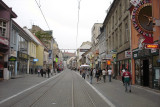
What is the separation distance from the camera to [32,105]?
8430mm

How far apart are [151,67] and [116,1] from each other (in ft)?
47.9

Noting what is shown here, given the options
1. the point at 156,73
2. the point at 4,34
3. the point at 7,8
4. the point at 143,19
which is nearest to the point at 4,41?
the point at 4,34

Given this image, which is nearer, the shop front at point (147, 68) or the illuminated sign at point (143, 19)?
the illuminated sign at point (143, 19)

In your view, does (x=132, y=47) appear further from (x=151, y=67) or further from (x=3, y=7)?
(x=3, y=7)

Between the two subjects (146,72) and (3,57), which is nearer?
(146,72)

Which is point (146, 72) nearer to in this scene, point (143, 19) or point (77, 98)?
point (143, 19)

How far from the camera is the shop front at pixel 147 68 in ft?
45.2

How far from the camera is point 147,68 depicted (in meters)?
16.7

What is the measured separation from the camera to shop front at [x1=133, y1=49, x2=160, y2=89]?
13773mm

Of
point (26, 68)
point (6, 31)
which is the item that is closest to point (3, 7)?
point (6, 31)

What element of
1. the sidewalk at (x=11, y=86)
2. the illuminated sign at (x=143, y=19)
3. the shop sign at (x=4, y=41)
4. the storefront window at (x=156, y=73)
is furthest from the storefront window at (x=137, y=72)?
the shop sign at (x=4, y=41)

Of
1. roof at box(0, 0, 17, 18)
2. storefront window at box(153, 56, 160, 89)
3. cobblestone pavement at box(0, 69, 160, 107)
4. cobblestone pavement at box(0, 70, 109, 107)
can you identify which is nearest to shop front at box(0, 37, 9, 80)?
roof at box(0, 0, 17, 18)

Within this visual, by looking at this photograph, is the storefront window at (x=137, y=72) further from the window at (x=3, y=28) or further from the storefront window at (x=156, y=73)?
the window at (x=3, y=28)

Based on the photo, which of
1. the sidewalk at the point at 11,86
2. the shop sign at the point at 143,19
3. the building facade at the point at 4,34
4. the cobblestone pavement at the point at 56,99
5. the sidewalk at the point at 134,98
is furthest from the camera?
the building facade at the point at 4,34
